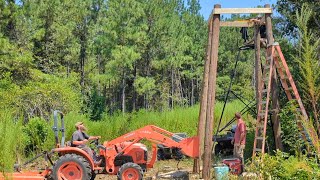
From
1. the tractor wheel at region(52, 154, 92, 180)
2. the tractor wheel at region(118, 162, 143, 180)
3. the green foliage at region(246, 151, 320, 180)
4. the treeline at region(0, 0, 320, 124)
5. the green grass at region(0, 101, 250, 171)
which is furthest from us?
the treeline at region(0, 0, 320, 124)

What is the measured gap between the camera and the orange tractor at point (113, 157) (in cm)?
905

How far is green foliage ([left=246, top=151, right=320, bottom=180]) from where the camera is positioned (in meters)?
4.02

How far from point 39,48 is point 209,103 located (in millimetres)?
19324

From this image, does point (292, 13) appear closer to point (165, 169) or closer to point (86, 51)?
point (165, 169)

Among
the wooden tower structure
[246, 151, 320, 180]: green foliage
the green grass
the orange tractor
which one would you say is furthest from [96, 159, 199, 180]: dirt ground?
[246, 151, 320, 180]: green foliage

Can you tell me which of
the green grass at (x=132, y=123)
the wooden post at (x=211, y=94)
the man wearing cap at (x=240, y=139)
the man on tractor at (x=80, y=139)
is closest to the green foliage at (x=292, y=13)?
the wooden post at (x=211, y=94)

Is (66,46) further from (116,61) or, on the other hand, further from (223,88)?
(223,88)

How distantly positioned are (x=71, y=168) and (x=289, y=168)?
19.6 ft

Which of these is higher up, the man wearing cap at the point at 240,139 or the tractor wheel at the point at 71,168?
the man wearing cap at the point at 240,139

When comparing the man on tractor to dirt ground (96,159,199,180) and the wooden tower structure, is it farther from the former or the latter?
the wooden tower structure

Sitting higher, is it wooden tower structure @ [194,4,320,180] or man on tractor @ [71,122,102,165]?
wooden tower structure @ [194,4,320,180]

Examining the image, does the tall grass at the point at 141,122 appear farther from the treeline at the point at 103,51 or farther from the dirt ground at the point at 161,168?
the dirt ground at the point at 161,168

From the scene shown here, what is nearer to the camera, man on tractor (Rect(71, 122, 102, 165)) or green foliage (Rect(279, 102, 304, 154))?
green foliage (Rect(279, 102, 304, 154))

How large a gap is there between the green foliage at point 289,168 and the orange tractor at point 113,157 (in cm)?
420
